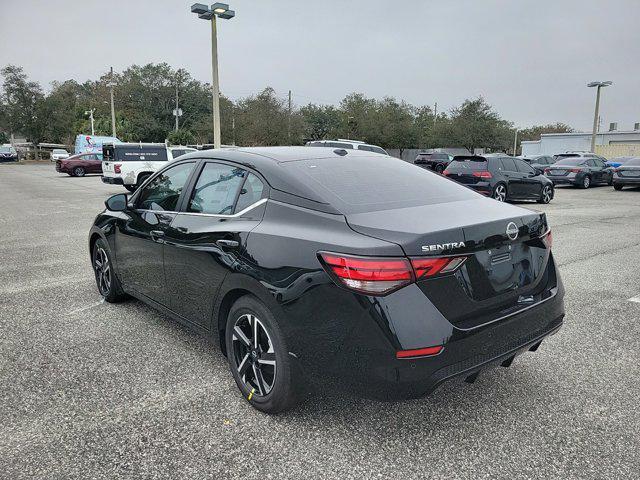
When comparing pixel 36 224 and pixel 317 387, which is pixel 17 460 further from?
pixel 36 224

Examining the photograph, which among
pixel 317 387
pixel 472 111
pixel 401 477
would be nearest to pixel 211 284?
pixel 317 387

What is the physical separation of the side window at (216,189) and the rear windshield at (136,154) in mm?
17340

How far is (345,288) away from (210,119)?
57.5m

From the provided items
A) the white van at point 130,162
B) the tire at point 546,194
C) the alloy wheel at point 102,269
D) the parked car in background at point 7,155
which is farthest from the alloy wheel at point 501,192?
the parked car in background at point 7,155

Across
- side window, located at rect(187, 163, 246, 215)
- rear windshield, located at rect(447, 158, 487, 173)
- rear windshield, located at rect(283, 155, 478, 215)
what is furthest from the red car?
rear windshield, located at rect(283, 155, 478, 215)

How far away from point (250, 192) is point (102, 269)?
Answer: 2690mm

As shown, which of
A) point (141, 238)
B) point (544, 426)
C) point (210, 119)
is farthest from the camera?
point (210, 119)

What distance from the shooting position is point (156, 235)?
12.9ft

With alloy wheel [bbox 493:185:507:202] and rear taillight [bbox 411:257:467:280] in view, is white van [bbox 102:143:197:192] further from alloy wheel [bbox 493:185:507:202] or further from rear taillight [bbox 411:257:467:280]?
rear taillight [bbox 411:257:467:280]

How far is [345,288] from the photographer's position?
2451mm

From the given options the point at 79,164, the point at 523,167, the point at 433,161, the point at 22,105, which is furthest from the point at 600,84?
the point at 22,105

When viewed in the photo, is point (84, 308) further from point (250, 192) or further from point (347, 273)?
point (347, 273)

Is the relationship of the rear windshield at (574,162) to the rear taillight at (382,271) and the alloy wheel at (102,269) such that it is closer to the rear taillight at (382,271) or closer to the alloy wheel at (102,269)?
the alloy wheel at (102,269)

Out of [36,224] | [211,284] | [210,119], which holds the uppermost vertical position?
[210,119]
